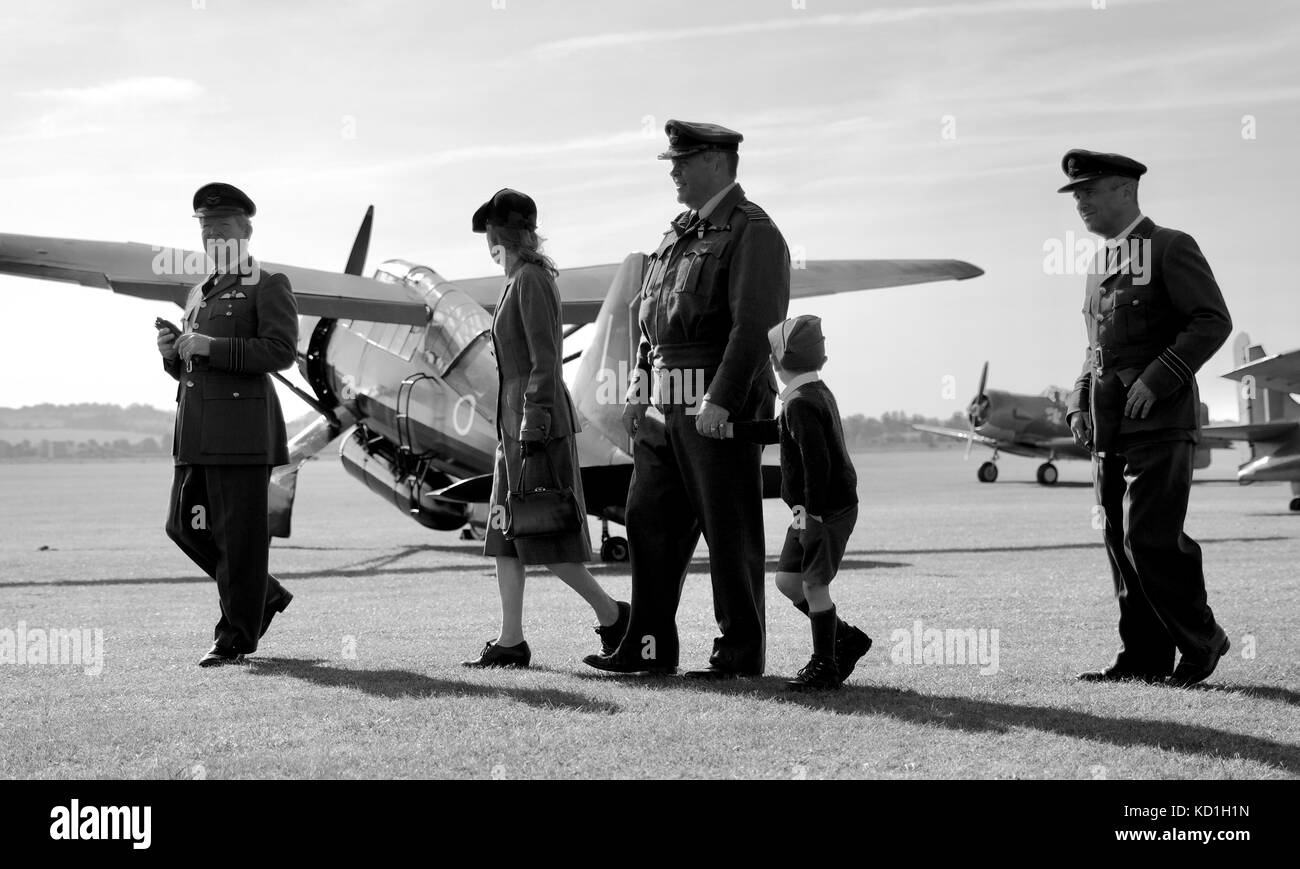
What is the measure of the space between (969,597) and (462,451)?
20.0 feet

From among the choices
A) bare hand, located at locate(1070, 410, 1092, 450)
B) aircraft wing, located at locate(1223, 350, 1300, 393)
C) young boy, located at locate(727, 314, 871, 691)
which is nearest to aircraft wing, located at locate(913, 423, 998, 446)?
aircraft wing, located at locate(1223, 350, 1300, 393)

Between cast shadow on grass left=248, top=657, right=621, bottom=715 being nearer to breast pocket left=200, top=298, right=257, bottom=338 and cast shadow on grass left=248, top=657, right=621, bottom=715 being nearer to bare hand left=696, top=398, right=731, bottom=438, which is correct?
bare hand left=696, top=398, right=731, bottom=438

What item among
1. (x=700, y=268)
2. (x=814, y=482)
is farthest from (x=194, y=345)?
(x=814, y=482)

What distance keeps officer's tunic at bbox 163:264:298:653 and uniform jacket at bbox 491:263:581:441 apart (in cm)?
112

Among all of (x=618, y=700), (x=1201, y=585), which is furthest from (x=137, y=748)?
(x=1201, y=585)

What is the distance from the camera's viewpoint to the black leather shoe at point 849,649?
5.36 meters

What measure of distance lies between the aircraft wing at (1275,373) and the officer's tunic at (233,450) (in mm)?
18870

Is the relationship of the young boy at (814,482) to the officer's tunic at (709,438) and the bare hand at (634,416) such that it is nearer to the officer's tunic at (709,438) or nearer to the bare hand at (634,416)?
the officer's tunic at (709,438)

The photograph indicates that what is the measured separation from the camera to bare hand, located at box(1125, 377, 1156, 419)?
5.36 meters

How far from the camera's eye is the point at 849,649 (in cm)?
540

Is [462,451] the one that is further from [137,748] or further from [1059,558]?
[137,748]

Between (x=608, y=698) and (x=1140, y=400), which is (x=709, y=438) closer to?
(x=608, y=698)

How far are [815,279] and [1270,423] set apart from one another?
1450 centimetres
